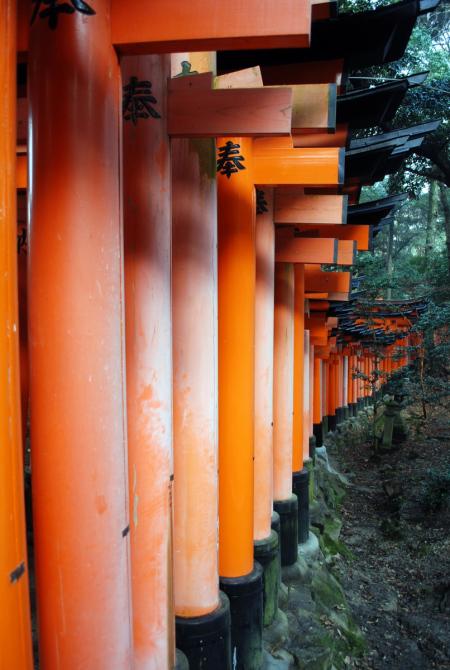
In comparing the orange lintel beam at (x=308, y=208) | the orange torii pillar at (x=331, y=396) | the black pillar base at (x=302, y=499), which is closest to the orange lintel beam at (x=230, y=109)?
the orange lintel beam at (x=308, y=208)

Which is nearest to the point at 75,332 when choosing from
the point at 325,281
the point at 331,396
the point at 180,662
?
the point at 180,662

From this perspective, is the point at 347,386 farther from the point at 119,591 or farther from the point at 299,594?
the point at 119,591

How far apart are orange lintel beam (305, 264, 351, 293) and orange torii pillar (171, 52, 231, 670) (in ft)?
17.1

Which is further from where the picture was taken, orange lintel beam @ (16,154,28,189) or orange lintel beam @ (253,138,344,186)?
orange lintel beam @ (253,138,344,186)

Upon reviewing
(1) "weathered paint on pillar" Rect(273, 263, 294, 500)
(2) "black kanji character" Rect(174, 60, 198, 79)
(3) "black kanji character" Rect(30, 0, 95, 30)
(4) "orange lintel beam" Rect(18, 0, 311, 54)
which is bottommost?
(1) "weathered paint on pillar" Rect(273, 263, 294, 500)

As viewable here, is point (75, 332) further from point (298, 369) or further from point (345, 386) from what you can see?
point (345, 386)

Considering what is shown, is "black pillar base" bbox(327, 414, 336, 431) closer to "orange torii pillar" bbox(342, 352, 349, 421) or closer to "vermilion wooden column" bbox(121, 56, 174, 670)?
"orange torii pillar" bbox(342, 352, 349, 421)

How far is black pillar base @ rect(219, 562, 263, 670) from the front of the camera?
4289 mm

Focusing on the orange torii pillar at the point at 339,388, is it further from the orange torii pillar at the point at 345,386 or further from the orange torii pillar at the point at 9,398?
the orange torii pillar at the point at 9,398

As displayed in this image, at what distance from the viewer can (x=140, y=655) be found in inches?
114

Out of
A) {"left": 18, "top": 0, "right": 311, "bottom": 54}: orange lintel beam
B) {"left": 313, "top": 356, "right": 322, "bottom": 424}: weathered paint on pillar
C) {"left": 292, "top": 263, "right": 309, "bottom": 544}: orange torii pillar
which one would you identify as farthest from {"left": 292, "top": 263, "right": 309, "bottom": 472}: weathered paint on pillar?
{"left": 313, "top": 356, "right": 322, "bottom": 424}: weathered paint on pillar

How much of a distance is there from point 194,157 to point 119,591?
2.48m

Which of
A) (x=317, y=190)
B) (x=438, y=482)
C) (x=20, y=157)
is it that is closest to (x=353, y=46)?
(x=317, y=190)

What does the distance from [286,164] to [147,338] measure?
2.21 meters
